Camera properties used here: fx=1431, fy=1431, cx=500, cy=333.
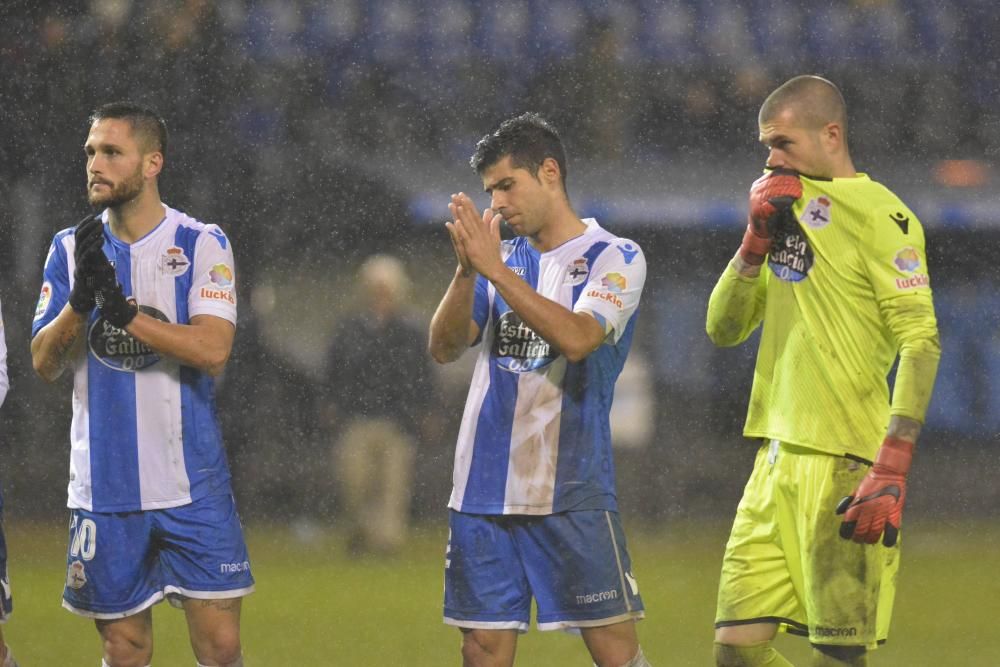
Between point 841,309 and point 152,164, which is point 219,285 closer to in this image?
point 152,164

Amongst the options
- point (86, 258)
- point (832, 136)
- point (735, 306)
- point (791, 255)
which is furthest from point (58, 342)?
point (832, 136)

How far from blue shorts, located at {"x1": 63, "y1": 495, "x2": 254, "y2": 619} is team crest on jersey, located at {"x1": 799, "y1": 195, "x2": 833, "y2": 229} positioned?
142 cm

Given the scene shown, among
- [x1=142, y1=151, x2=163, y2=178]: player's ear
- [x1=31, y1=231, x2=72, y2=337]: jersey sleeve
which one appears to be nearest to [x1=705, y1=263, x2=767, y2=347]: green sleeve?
[x1=142, y1=151, x2=163, y2=178]: player's ear

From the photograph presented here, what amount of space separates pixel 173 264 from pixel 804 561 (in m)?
1.50

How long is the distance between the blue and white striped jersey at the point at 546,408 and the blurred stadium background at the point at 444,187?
236 cm

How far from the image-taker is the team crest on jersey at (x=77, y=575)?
3.14 m

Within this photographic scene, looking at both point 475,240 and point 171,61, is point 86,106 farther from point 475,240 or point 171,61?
point 475,240

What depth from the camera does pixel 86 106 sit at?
6051 mm

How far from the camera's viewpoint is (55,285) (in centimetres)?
323

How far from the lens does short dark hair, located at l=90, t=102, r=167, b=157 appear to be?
3.22 m

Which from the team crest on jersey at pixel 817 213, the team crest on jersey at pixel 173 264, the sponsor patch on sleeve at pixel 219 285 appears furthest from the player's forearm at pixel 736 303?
the team crest on jersey at pixel 173 264

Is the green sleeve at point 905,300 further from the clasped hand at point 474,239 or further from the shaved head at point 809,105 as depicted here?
the clasped hand at point 474,239

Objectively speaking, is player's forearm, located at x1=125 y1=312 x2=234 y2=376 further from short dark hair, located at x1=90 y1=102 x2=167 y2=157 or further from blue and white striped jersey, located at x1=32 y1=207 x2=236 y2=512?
short dark hair, located at x1=90 y1=102 x2=167 y2=157

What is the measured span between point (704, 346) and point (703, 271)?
0.34 m
